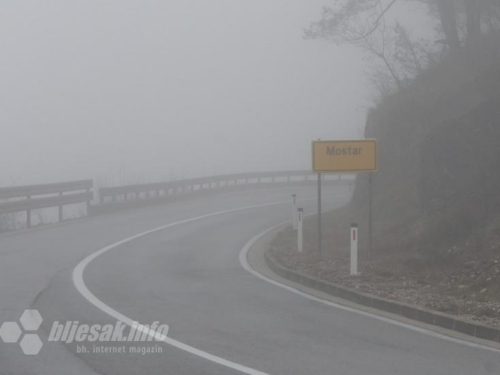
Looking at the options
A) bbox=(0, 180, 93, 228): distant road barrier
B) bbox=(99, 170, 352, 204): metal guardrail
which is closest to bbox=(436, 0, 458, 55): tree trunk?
bbox=(99, 170, 352, 204): metal guardrail

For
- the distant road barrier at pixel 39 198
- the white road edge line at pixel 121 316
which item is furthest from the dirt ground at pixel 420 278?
the distant road barrier at pixel 39 198

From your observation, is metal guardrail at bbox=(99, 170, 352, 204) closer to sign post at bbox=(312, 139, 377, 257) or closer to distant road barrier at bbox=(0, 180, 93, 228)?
distant road barrier at bbox=(0, 180, 93, 228)

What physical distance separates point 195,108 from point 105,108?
10342 millimetres

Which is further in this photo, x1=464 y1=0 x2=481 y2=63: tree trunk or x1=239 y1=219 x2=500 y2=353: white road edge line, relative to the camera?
x1=464 y1=0 x2=481 y2=63: tree trunk

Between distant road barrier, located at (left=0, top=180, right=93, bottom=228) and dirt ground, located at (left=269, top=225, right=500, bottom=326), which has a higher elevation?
distant road barrier, located at (left=0, top=180, right=93, bottom=228)

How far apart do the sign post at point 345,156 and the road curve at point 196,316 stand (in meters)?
2.54

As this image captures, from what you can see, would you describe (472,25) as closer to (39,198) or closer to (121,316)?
(39,198)

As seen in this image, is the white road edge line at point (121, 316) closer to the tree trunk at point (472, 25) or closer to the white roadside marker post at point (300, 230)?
the white roadside marker post at point (300, 230)

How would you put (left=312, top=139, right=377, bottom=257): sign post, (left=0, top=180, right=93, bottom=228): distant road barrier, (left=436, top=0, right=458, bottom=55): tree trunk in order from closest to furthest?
1. (left=312, top=139, right=377, bottom=257): sign post
2. (left=0, top=180, right=93, bottom=228): distant road barrier
3. (left=436, top=0, right=458, bottom=55): tree trunk

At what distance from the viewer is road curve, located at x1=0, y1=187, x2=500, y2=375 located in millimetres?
8273

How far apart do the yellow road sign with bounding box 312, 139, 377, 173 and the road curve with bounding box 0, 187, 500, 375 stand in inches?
101

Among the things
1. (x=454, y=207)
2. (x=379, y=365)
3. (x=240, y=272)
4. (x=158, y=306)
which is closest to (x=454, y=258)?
(x=454, y=207)

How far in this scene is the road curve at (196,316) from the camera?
827 cm

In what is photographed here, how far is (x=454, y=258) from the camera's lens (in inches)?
579
